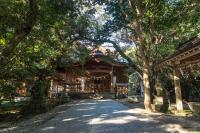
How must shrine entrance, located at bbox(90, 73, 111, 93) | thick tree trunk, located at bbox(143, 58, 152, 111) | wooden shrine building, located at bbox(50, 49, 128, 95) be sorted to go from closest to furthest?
thick tree trunk, located at bbox(143, 58, 152, 111)
wooden shrine building, located at bbox(50, 49, 128, 95)
shrine entrance, located at bbox(90, 73, 111, 93)

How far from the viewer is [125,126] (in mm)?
13344

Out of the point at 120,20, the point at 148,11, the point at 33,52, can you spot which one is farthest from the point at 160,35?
the point at 33,52

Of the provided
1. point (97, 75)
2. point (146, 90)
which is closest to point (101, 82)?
point (97, 75)

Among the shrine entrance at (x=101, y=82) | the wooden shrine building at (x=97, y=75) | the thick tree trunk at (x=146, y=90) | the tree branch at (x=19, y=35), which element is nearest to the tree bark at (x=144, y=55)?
the thick tree trunk at (x=146, y=90)

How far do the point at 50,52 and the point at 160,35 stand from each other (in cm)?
926

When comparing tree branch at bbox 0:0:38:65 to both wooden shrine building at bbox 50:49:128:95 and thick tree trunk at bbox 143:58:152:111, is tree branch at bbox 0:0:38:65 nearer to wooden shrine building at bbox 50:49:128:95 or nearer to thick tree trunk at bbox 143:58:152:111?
thick tree trunk at bbox 143:58:152:111

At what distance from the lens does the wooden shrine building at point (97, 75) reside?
4150 centimetres

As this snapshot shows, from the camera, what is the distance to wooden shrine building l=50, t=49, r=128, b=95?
41500 mm

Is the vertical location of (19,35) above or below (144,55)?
below

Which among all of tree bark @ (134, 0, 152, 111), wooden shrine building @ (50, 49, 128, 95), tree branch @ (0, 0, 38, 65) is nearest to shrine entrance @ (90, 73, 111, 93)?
wooden shrine building @ (50, 49, 128, 95)

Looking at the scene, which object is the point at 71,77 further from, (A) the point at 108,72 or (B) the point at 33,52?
(B) the point at 33,52

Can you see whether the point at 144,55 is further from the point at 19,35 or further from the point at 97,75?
the point at 97,75

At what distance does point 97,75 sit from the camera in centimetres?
4494

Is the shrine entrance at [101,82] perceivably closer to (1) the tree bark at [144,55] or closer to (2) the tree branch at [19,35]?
(1) the tree bark at [144,55]
